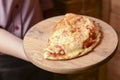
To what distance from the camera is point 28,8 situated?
0.82m

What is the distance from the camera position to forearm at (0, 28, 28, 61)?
0.75 meters

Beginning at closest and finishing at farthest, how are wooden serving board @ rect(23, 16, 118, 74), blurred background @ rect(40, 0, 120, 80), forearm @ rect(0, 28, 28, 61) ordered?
wooden serving board @ rect(23, 16, 118, 74) → forearm @ rect(0, 28, 28, 61) → blurred background @ rect(40, 0, 120, 80)

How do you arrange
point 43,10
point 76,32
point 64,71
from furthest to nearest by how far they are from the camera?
point 43,10 < point 76,32 < point 64,71

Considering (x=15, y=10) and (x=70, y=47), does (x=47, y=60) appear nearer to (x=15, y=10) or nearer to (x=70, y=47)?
(x=70, y=47)

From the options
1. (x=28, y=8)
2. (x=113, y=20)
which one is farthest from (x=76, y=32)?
(x=113, y=20)

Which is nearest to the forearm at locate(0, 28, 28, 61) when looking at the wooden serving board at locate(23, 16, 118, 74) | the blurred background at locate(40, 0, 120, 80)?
the wooden serving board at locate(23, 16, 118, 74)

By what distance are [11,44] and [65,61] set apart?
21cm

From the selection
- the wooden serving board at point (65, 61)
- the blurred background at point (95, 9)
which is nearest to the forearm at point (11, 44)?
the wooden serving board at point (65, 61)

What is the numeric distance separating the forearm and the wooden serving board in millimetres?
46

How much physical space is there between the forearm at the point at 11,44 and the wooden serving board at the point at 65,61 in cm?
5

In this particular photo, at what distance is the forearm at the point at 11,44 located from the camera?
2.47ft

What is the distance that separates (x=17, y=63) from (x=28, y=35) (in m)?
0.16

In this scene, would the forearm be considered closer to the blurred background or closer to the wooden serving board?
the wooden serving board

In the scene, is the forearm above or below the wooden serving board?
below
